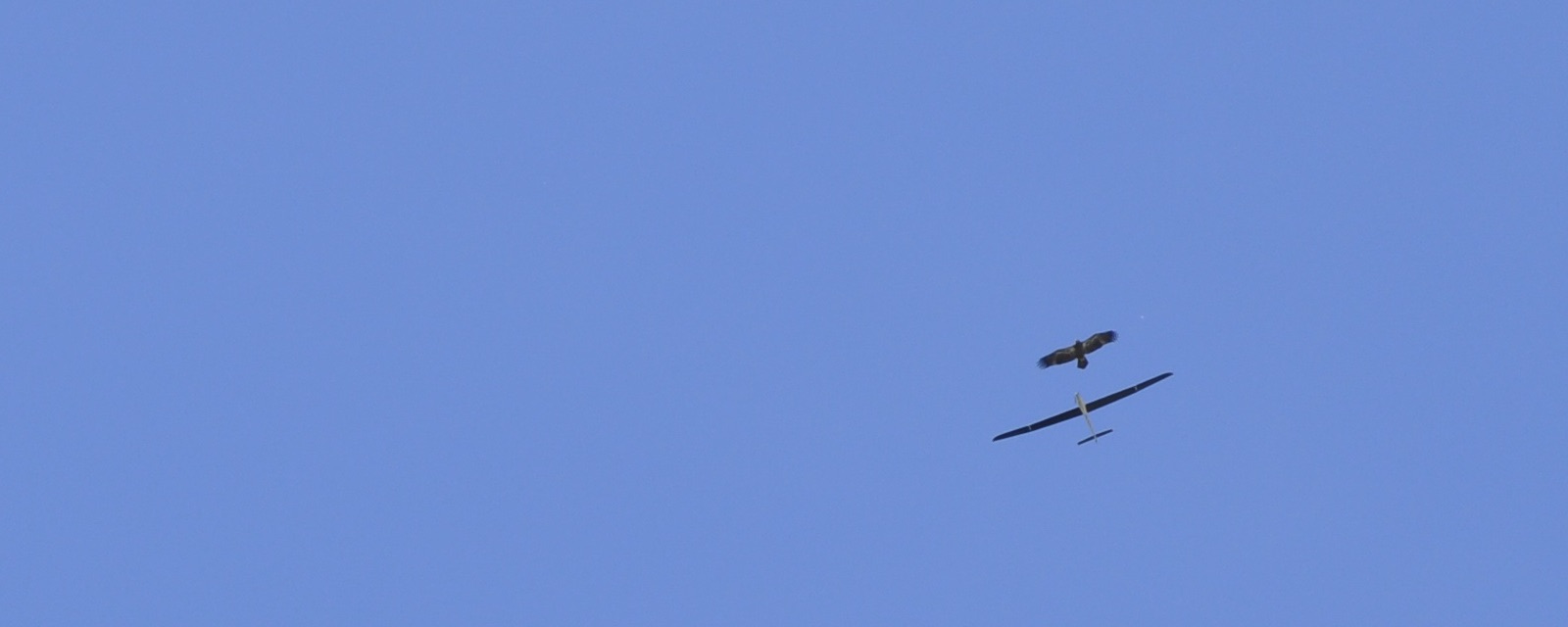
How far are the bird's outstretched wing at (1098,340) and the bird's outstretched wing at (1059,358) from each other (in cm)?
56

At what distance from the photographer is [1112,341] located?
53625mm

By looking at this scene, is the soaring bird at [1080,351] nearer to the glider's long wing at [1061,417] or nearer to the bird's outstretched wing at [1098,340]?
the bird's outstretched wing at [1098,340]

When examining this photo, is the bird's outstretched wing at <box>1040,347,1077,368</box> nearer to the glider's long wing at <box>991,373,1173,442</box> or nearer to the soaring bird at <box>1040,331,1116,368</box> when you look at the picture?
the soaring bird at <box>1040,331,1116,368</box>

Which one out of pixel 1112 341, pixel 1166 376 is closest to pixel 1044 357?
pixel 1112 341

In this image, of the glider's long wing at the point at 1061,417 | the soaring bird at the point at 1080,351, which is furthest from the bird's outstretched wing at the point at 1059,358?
the glider's long wing at the point at 1061,417

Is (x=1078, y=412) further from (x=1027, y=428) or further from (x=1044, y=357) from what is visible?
(x=1044, y=357)

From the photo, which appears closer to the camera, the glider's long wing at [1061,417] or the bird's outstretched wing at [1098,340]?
the bird's outstretched wing at [1098,340]

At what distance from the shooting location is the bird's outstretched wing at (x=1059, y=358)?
53781mm

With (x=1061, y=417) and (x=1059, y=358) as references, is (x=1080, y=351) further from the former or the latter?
(x=1061, y=417)

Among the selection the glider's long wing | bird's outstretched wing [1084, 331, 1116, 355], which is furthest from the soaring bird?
the glider's long wing

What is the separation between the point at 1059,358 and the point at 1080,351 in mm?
722

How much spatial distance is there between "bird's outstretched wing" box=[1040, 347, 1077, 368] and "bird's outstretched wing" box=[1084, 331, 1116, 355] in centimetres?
56

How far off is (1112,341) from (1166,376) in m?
4.95

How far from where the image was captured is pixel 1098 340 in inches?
2111
